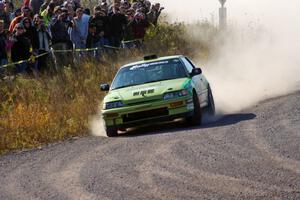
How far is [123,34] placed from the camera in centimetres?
2458

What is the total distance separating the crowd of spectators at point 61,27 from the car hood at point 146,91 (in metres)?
3.81

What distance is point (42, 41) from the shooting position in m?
20.0

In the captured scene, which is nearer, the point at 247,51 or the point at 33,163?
the point at 33,163

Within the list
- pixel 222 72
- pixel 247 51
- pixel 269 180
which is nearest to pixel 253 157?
pixel 269 180

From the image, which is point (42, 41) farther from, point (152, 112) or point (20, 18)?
point (152, 112)

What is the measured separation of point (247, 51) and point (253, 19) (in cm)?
846

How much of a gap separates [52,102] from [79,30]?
2937 millimetres

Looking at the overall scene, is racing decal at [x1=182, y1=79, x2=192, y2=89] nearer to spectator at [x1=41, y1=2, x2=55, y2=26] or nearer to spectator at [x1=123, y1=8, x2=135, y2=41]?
spectator at [x1=41, y1=2, x2=55, y2=26]

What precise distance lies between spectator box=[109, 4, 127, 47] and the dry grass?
478 millimetres

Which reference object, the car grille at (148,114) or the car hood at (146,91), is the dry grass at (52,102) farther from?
the car grille at (148,114)

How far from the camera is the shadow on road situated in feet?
50.3

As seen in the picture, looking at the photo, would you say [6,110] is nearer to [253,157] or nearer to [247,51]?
[253,157]

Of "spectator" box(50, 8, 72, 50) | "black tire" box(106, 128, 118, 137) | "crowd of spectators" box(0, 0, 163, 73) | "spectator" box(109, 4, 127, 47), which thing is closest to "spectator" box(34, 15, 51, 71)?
"crowd of spectators" box(0, 0, 163, 73)

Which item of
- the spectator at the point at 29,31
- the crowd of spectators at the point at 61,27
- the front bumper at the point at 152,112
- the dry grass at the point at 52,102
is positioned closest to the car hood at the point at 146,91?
the front bumper at the point at 152,112
